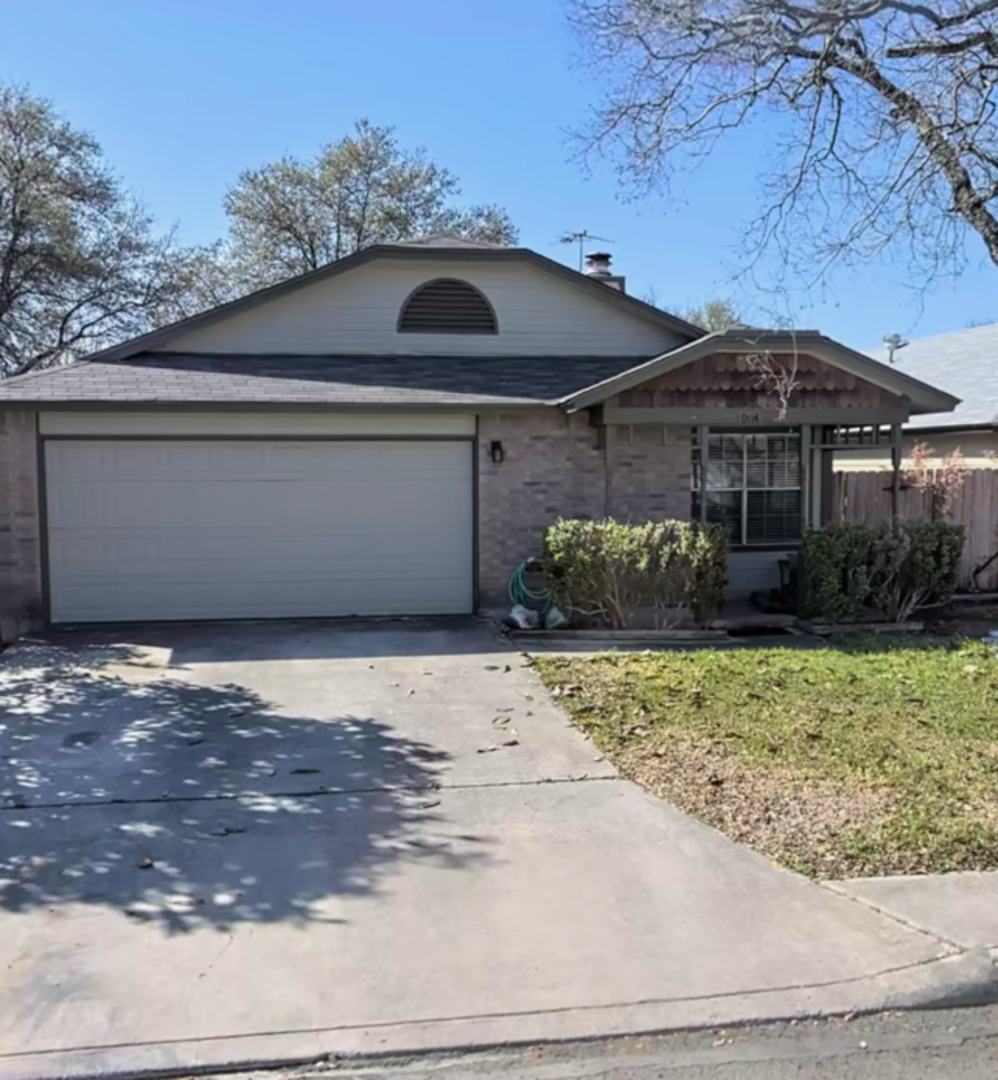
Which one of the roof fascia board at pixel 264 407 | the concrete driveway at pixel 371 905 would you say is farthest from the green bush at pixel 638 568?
the concrete driveway at pixel 371 905

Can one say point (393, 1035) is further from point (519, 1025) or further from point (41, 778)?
point (41, 778)

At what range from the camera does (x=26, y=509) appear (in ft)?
35.9

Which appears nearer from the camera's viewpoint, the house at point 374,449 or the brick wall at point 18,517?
the brick wall at point 18,517

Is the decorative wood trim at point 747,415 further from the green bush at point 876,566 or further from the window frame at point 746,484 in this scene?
the green bush at point 876,566

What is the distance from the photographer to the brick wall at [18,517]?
10.9m

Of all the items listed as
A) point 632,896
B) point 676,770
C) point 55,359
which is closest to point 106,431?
point 676,770

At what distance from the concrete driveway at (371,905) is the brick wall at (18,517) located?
4.27 meters

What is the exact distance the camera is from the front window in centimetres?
1273

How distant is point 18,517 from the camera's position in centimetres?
1094

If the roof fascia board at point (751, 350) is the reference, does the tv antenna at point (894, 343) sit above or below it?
above

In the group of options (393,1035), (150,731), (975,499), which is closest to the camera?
(393,1035)

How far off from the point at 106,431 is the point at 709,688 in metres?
7.31

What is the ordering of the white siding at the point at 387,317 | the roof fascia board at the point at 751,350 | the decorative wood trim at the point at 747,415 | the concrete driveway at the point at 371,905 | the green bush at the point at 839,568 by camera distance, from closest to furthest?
the concrete driveway at the point at 371,905 < the green bush at the point at 839,568 < the roof fascia board at the point at 751,350 < the decorative wood trim at the point at 747,415 < the white siding at the point at 387,317

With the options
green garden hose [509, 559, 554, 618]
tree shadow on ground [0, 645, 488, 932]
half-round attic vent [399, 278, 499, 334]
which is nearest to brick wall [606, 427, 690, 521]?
green garden hose [509, 559, 554, 618]
